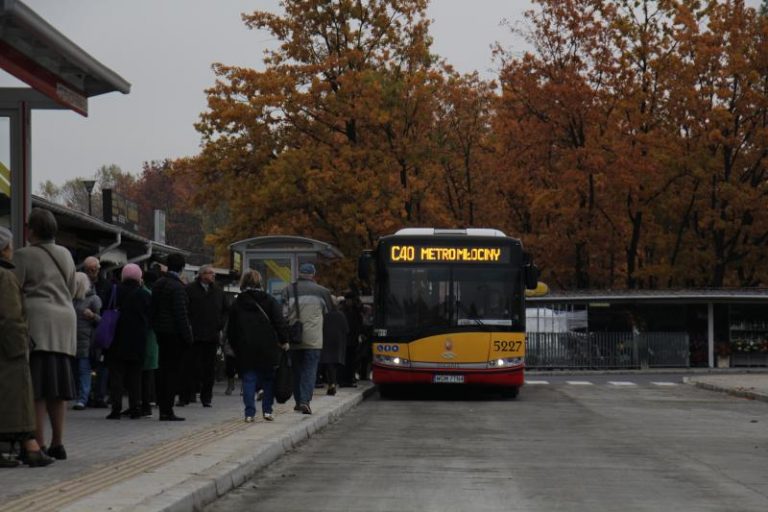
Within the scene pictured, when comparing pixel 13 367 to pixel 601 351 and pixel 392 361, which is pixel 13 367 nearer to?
pixel 392 361

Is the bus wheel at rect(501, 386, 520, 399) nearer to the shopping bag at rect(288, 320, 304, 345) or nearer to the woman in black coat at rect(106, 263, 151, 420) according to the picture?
the shopping bag at rect(288, 320, 304, 345)

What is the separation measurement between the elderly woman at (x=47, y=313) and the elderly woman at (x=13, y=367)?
495 millimetres

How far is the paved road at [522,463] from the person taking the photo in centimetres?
983

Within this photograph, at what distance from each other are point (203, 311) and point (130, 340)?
11.1 feet

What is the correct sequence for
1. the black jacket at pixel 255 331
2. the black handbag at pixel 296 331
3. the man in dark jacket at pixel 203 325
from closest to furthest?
the black jacket at pixel 255 331 < the black handbag at pixel 296 331 < the man in dark jacket at pixel 203 325

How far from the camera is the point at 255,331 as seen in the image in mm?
15852

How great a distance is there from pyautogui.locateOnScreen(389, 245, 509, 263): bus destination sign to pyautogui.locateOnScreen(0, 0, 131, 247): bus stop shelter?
13452mm

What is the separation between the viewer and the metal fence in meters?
50.3

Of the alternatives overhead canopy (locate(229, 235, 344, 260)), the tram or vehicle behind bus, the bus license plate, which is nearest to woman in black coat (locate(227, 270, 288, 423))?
the tram or vehicle behind bus

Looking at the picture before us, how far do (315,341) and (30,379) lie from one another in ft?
26.7

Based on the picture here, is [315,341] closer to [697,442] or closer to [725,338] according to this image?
[697,442]

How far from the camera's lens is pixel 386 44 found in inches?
1895

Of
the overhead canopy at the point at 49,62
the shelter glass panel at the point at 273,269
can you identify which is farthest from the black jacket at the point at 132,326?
the shelter glass panel at the point at 273,269

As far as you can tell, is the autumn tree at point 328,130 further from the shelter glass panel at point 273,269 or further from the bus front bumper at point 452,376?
the bus front bumper at point 452,376
